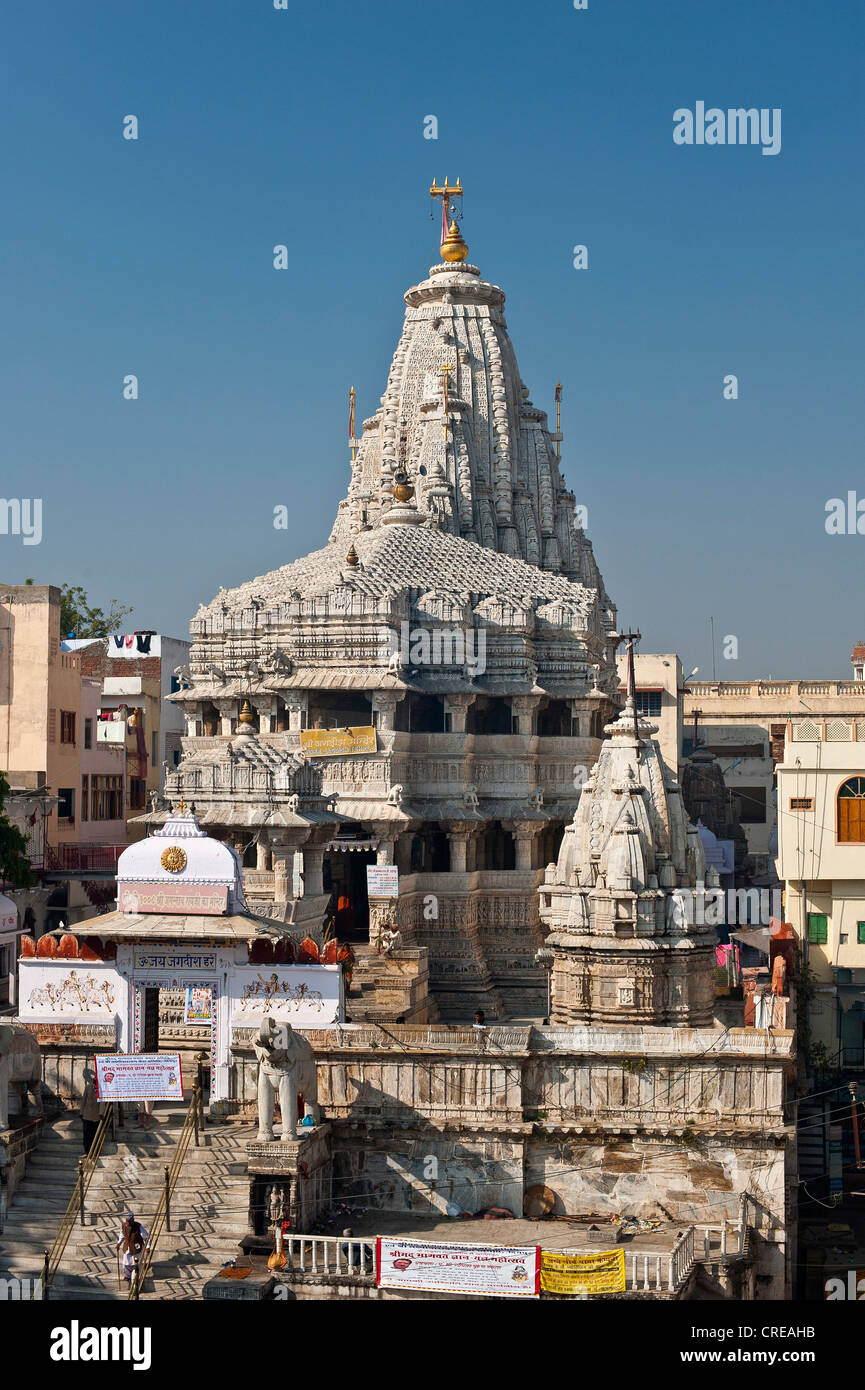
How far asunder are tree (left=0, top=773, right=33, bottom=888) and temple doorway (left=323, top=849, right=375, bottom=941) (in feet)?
23.6

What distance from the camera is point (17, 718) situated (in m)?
47.8

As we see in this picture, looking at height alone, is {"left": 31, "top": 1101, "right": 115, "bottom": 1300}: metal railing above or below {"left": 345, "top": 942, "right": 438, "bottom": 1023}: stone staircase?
below

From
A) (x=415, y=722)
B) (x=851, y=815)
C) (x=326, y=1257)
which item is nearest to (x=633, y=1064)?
(x=326, y=1257)

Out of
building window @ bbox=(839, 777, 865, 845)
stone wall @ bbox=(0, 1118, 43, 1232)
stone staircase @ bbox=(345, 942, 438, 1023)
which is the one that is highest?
building window @ bbox=(839, 777, 865, 845)

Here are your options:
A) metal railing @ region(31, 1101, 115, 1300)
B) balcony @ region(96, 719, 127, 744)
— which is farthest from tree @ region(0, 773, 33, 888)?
balcony @ region(96, 719, 127, 744)

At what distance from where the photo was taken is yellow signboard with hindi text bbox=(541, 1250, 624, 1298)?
22.7 m

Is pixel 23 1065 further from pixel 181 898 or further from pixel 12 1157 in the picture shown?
pixel 181 898

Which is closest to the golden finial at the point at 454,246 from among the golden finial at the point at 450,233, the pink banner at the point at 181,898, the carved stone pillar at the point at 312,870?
the golden finial at the point at 450,233

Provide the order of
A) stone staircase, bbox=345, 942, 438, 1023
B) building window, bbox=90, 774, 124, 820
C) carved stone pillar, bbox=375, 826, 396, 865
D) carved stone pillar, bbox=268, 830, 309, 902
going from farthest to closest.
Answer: building window, bbox=90, 774, 124, 820 < carved stone pillar, bbox=375, 826, 396, 865 < carved stone pillar, bbox=268, 830, 309, 902 < stone staircase, bbox=345, 942, 438, 1023

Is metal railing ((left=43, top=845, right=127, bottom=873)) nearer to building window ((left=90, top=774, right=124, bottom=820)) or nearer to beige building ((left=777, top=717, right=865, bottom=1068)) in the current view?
building window ((left=90, top=774, right=124, bottom=820))

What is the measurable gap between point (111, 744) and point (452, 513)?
45.7 feet

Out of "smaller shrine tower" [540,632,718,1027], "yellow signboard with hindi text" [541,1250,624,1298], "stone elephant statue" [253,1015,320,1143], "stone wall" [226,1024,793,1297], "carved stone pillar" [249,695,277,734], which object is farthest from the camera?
"carved stone pillar" [249,695,277,734]
